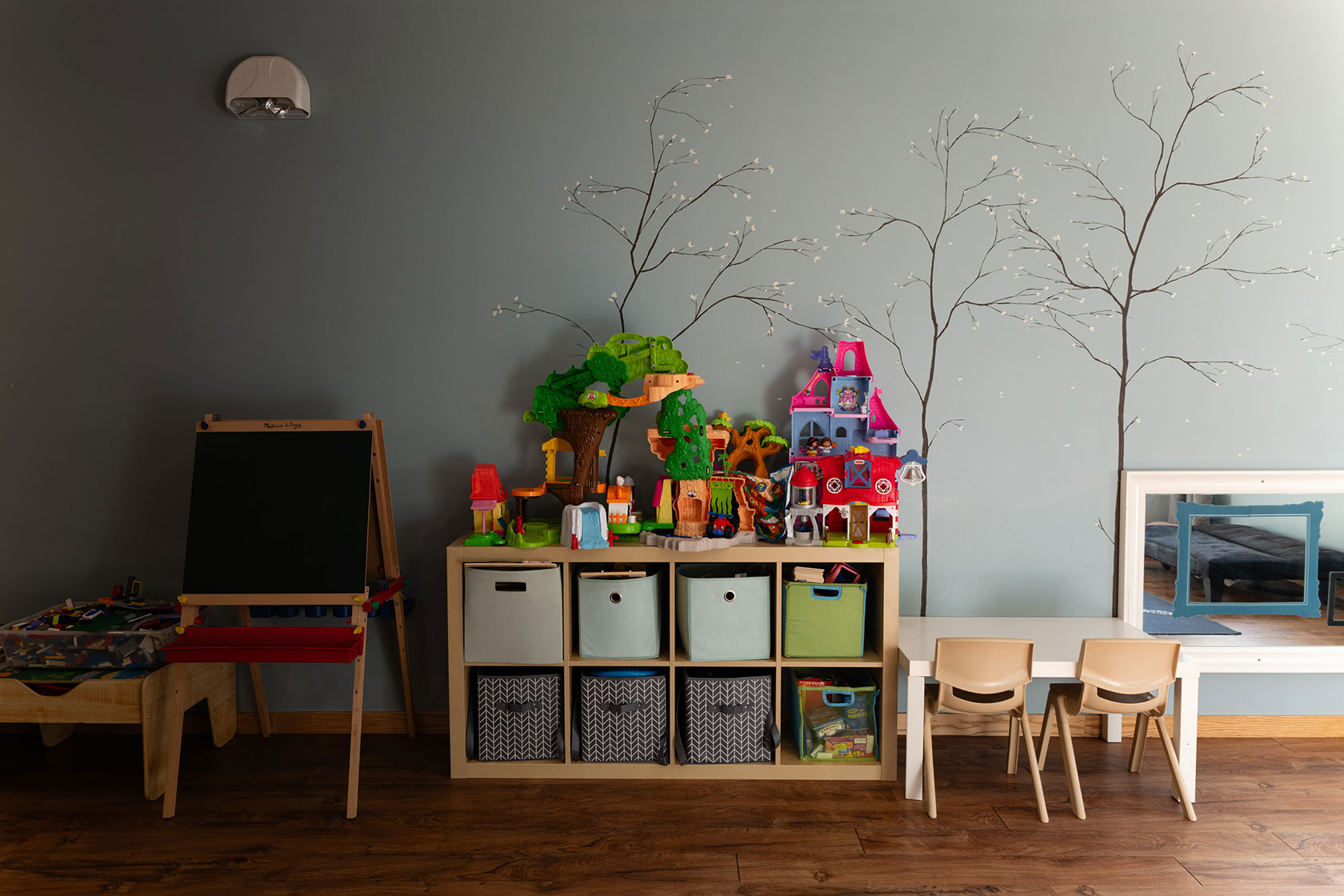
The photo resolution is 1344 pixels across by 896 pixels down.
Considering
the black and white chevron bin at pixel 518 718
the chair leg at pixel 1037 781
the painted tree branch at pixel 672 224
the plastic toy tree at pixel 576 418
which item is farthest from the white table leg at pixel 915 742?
the painted tree branch at pixel 672 224

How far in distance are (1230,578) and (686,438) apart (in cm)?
216

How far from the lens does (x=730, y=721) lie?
8.55 ft

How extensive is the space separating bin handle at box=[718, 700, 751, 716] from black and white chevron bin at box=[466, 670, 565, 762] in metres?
0.55

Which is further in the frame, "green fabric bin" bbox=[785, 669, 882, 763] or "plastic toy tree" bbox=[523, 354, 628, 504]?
"plastic toy tree" bbox=[523, 354, 628, 504]

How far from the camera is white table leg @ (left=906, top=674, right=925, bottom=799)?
2482mm

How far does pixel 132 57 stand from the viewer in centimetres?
288

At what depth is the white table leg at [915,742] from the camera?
97.7 inches

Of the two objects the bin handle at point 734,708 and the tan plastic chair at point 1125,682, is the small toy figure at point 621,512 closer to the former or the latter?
the bin handle at point 734,708

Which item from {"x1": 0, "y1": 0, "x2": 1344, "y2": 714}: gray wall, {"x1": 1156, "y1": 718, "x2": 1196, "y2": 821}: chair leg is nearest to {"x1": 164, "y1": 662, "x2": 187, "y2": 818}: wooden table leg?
{"x1": 0, "y1": 0, "x2": 1344, "y2": 714}: gray wall

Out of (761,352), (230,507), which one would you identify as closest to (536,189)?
(761,352)

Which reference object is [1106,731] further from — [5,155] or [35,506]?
[5,155]

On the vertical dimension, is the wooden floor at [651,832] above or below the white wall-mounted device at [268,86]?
below

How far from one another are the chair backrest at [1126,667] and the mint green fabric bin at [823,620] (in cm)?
68

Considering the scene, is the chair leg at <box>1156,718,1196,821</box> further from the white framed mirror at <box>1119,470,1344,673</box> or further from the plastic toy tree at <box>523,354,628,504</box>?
the plastic toy tree at <box>523,354,628,504</box>
